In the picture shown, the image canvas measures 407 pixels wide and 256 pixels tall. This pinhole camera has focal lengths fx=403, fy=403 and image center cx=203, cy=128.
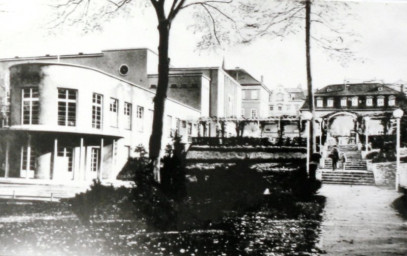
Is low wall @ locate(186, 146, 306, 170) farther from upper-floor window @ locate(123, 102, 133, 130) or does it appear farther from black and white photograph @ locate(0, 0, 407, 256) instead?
upper-floor window @ locate(123, 102, 133, 130)

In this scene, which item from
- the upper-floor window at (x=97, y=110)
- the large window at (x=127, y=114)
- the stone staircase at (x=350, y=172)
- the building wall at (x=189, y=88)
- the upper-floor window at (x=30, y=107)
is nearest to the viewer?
the upper-floor window at (x=30, y=107)

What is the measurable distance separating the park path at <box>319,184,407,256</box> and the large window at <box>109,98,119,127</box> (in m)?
1.65

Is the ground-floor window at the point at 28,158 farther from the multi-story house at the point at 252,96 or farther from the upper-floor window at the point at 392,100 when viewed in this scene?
the upper-floor window at the point at 392,100

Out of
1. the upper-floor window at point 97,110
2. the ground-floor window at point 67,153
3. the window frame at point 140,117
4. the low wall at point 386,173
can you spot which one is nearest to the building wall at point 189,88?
the window frame at point 140,117

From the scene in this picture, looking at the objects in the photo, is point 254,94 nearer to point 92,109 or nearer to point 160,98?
point 160,98

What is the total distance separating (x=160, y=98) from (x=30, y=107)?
0.88 m

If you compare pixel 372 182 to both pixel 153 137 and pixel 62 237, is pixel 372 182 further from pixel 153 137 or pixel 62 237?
pixel 62 237

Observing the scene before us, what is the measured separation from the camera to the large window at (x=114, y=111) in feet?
9.10

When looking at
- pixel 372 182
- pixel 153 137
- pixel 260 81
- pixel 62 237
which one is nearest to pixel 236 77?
pixel 260 81

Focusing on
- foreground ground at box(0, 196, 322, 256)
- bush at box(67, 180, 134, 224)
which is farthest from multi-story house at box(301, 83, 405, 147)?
bush at box(67, 180, 134, 224)

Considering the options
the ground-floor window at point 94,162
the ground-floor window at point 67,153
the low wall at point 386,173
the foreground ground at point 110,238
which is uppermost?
the ground-floor window at point 67,153

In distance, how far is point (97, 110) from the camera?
270 centimetres

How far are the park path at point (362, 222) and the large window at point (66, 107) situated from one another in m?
1.87

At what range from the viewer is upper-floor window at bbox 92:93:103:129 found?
2.68 meters
